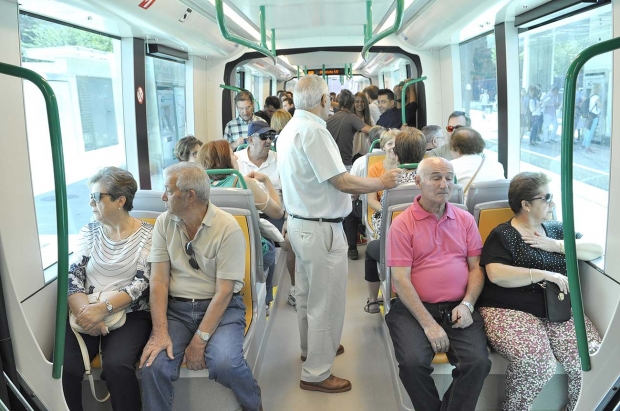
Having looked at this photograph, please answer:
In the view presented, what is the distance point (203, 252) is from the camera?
282cm

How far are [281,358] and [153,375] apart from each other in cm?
137

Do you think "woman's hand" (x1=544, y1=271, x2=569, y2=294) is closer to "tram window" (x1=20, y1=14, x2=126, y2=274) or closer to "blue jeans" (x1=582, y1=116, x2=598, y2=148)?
"blue jeans" (x1=582, y1=116, x2=598, y2=148)

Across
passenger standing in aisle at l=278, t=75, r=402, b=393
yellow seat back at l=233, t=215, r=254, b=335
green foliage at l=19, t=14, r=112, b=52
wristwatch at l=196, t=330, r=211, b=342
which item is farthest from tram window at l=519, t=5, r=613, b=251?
green foliage at l=19, t=14, r=112, b=52

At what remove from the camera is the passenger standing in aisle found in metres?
3.05

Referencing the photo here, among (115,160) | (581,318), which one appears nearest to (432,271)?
(581,318)

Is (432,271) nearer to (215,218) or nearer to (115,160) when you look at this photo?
(215,218)

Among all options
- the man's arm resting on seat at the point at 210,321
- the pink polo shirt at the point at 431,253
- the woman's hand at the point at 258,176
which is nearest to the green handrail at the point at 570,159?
the pink polo shirt at the point at 431,253

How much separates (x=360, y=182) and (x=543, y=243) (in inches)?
39.7

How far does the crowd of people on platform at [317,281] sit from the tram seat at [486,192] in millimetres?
541

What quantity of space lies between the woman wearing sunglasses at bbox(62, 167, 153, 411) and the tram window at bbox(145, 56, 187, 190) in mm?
2583

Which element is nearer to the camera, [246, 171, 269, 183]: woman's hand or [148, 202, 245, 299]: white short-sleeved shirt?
[148, 202, 245, 299]: white short-sleeved shirt

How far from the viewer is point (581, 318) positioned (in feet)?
6.32

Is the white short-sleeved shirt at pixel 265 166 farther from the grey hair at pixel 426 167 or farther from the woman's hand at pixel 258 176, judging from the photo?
the grey hair at pixel 426 167

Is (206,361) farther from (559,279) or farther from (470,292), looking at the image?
(559,279)
